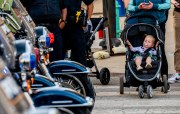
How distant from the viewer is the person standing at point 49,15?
9.06 metres

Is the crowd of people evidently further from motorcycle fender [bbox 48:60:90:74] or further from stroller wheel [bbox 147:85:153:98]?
motorcycle fender [bbox 48:60:90:74]

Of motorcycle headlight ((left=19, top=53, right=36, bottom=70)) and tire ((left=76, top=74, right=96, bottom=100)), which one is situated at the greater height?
motorcycle headlight ((left=19, top=53, right=36, bottom=70))

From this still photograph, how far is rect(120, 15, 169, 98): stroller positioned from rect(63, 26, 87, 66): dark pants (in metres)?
0.62

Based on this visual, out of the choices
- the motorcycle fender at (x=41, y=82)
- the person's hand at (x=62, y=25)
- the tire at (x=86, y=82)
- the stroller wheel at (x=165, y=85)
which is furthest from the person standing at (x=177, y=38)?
the motorcycle fender at (x=41, y=82)

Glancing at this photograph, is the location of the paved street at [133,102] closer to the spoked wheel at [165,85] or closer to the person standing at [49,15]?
the spoked wheel at [165,85]

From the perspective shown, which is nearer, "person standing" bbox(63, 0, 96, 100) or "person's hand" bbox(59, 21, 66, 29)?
"person's hand" bbox(59, 21, 66, 29)

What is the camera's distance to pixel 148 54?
387 inches

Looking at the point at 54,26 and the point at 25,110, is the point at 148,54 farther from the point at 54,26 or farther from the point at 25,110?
the point at 25,110

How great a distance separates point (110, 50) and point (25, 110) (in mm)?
12008

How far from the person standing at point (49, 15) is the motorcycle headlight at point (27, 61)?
3978 millimetres

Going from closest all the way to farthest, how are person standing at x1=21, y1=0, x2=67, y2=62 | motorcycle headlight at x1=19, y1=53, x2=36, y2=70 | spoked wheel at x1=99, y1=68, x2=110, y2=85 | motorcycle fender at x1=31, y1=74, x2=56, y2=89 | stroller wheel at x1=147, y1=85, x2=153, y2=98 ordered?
motorcycle headlight at x1=19, y1=53, x2=36, y2=70
motorcycle fender at x1=31, y1=74, x2=56, y2=89
person standing at x1=21, y1=0, x2=67, y2=62
stroller wheel at x1=147, y1=85, x2=153, y2=98
spoked wheel at x1=99, y1=68, x2=110, y2=85

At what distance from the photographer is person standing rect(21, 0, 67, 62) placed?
9.06 meters

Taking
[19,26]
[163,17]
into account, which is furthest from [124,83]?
[19,26]

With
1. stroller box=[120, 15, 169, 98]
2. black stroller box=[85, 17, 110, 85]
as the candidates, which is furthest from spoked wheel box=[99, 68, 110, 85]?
stroller box=[120, 15, 169, 98]
